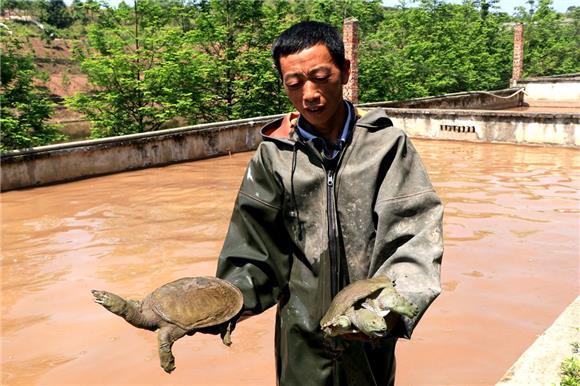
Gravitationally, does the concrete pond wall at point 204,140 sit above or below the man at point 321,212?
below

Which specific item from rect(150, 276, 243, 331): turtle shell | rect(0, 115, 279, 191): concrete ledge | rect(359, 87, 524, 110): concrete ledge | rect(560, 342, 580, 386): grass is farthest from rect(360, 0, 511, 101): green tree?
rect(150, 276, 243, 331): turtle shell

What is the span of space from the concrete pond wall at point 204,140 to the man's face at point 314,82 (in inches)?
408

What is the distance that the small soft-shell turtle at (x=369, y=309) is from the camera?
1331 millimetres

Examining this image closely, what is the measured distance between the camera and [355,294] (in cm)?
142

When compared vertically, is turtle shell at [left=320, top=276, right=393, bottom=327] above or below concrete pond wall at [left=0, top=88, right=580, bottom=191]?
above

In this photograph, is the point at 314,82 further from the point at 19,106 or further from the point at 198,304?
the point at 19,106

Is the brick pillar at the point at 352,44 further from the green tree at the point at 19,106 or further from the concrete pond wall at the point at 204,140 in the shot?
the green tree at the point at 19,106

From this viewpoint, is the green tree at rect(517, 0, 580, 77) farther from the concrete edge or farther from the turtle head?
the turtle head

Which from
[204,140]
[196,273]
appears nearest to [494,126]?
[204,140]

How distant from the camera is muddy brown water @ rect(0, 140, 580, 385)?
4.37m

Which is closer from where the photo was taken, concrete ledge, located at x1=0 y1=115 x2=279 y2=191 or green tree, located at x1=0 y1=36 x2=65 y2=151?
concrete ledge, located at x1=0 y1=115 x2=279 y2=191

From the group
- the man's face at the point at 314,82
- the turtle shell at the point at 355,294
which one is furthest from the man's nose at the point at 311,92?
the turtle shell at the point at 355,294

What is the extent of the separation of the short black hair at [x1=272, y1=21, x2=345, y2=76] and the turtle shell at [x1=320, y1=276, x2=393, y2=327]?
69cm

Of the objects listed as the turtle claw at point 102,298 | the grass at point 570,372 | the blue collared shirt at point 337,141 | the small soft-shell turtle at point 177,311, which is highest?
the blue collared shirt at point 337,141
